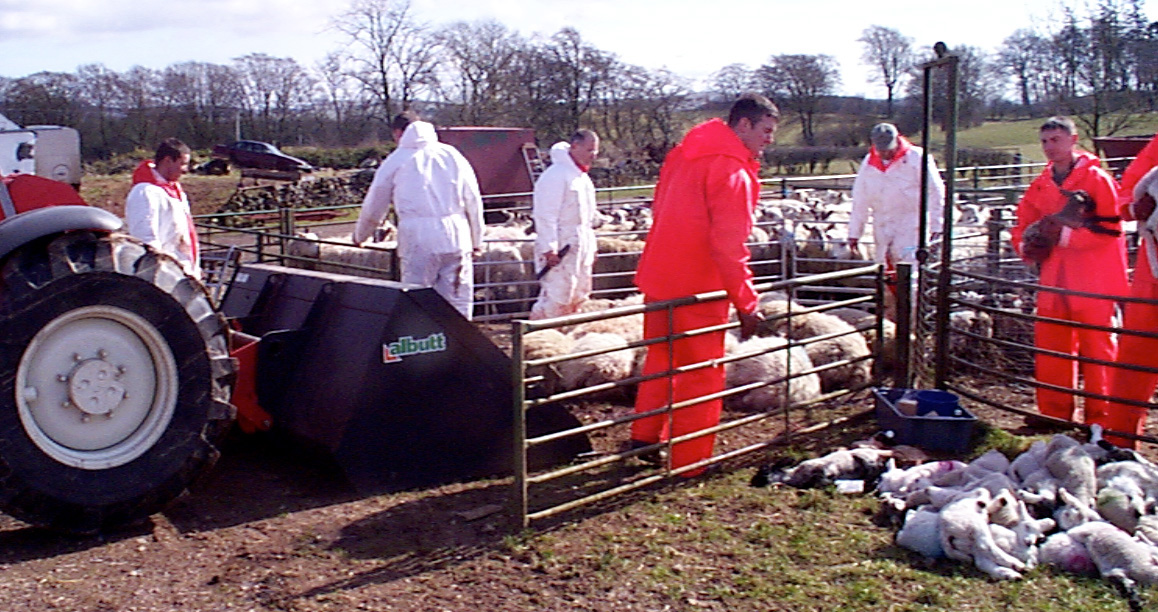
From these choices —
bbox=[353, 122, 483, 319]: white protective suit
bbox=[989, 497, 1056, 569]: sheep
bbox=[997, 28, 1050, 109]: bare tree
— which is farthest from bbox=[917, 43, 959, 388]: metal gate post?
bbox=[997, 28, 1050, 109]: bare tree

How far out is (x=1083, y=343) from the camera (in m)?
6.36

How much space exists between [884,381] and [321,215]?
73.5ft

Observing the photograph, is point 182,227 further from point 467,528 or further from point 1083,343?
point 1083,343

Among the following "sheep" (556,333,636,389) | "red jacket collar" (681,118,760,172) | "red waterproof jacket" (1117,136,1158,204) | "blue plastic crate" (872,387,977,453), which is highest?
"red jacket collar" (681,118,760,172)

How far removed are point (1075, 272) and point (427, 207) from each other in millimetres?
4218

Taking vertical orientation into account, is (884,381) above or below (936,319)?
below

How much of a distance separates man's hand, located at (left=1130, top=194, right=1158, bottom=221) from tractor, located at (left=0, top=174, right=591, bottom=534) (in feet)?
10.7

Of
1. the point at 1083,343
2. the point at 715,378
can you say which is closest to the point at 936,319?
the point at 1083,343

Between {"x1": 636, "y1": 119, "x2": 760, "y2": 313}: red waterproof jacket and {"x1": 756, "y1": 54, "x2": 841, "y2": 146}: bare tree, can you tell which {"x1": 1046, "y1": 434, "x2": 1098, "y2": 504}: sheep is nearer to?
{"x1": 636, "y1": 119, "x2": 760, "y2": 313}: red waterproof jacket

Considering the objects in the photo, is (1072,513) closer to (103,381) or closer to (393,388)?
(393,388)

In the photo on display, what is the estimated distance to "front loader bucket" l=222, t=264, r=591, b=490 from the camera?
5.01 m

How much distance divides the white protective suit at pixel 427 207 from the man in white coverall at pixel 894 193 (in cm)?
375

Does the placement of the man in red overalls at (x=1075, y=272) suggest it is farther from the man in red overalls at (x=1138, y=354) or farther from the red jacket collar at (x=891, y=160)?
the red jacket collar at (x=891, y=160)

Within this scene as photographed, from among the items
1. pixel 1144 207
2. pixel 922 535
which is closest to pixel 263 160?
pixel 1144 207
